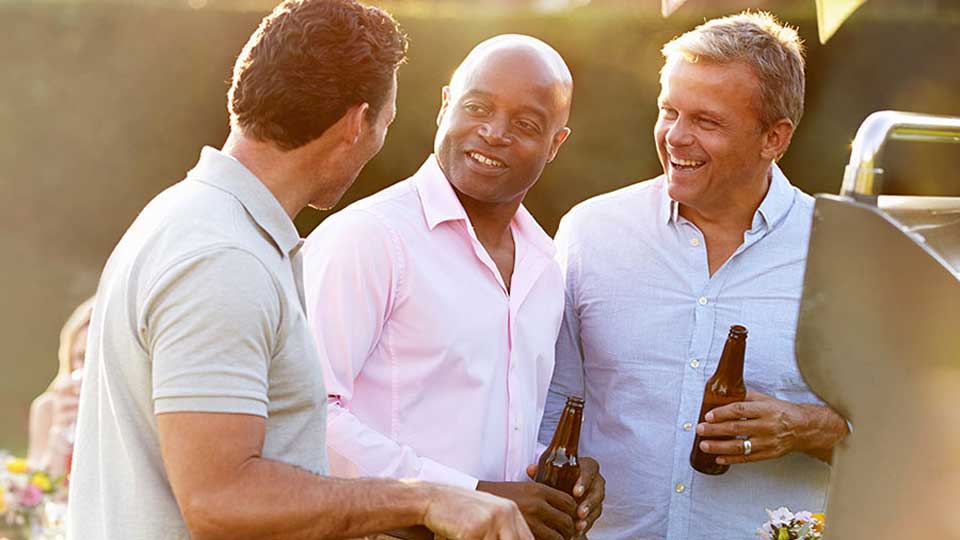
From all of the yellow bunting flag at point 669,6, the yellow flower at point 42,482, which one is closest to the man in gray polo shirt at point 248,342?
the yellow flower at point 42,482

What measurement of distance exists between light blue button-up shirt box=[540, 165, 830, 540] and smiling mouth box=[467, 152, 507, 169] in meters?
0.52

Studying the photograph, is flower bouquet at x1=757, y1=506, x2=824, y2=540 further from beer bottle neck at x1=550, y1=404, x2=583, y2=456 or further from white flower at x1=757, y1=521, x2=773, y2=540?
beer bottle neck at x1=550, y1=404, x2=583, y2=456

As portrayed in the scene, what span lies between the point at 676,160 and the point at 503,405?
744mm

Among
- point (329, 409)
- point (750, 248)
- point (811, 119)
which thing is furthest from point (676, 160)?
point (811, 119)

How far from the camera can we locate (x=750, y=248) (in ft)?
9.50

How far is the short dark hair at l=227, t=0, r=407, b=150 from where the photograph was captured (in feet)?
6.00

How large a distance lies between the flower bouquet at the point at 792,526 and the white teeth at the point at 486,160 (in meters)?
0.90

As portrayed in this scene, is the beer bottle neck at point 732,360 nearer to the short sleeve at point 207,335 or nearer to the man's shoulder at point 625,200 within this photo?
the man's shoulder at point 625,200

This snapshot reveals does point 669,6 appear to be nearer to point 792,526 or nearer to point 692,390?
point 692,390

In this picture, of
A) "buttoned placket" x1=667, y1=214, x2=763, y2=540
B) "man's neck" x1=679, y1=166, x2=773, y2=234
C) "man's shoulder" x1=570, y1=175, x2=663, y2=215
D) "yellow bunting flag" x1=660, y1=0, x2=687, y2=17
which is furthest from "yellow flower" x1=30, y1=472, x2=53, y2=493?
"yellow bunting flag" x1=660, y1=0, x2=687, y2=17

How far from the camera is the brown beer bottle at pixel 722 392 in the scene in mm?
2719

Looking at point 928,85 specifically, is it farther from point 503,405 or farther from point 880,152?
point 880,152

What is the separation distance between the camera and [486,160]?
2557 mm

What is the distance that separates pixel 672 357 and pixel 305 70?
4.34ft
